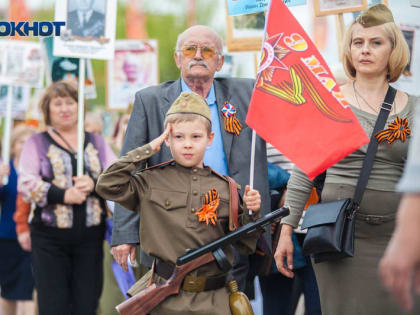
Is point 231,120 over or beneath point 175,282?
over

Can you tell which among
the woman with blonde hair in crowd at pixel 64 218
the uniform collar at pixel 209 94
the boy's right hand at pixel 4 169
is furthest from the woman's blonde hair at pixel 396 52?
the boy's right hand at pixel 4 169

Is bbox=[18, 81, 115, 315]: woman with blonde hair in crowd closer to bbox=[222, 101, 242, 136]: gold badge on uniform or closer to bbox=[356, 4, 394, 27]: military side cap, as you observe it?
bbox=[222, 101, 242, 136]: gold badge on uniform

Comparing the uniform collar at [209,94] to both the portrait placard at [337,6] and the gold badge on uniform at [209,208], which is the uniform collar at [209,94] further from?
the portrait placard at [337,6]

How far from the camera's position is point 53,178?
247 inches

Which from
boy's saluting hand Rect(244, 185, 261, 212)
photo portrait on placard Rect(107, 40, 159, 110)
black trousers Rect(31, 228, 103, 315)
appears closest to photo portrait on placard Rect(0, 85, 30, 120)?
photo portrait on placard Rect(107, 40, 159, 110)

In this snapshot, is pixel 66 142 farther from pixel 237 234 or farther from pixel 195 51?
pixel 237 234

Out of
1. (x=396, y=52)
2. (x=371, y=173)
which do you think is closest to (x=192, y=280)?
(x=371, y=173)

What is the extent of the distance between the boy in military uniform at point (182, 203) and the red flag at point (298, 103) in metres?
0.33

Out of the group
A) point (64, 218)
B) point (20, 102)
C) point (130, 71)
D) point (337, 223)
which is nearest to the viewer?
point (337, 223)

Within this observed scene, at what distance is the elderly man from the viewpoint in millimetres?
4680

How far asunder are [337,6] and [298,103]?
2.06 meters

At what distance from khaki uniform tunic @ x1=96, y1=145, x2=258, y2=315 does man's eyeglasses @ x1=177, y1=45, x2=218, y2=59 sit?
94 cm

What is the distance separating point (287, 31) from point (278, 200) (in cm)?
159

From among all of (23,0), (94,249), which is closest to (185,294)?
(94,249)
